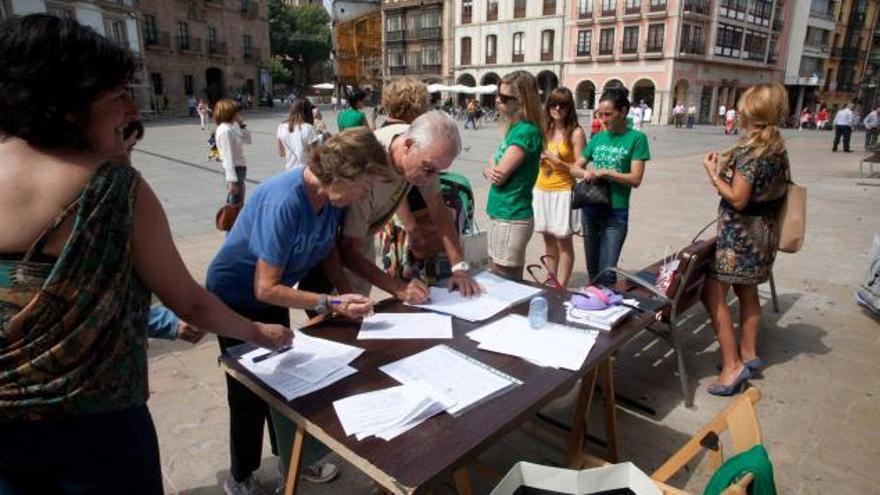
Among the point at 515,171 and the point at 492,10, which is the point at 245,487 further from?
the point at 492,10

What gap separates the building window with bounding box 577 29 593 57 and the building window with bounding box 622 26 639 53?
7.41ft

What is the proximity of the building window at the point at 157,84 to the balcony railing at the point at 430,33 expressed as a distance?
68.3 feet

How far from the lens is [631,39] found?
114 ft

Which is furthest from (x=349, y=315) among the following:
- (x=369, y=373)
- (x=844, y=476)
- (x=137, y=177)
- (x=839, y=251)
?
(x=839, y=251)

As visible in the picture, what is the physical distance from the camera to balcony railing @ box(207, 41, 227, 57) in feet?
122

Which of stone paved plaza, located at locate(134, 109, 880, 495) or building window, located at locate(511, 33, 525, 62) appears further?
building window, located at locate(511, 33, 525, 62)

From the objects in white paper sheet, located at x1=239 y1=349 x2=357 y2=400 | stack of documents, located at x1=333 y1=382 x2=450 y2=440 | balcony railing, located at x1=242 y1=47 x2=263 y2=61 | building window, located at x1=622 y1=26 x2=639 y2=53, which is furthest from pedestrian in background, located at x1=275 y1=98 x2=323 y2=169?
balcony railing, located at x1=242 y1=47 x2=263 y2=61

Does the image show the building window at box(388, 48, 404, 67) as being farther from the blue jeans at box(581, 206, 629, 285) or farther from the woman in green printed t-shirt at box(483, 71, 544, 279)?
the woman in green printed t-shirt at box(483, 71, 544, 279)

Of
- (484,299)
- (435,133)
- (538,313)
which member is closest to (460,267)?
(484,299)

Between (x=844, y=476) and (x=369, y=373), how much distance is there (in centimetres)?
222

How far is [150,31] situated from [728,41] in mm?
37756

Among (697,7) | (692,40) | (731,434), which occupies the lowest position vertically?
(731,434)

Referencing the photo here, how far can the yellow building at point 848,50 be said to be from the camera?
4556 centimetres

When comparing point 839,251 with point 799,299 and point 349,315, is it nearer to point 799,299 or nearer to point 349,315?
point 799,299
